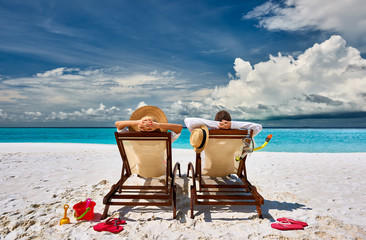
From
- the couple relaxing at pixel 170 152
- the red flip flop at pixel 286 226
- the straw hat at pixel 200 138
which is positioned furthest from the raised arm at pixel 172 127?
the red flip flop at pixel 286 226

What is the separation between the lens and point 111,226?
2916 millimetres

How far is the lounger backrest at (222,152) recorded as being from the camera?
347 centimetres

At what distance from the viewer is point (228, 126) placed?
3.46 m

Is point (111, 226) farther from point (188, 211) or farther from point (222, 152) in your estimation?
point (222, 152)

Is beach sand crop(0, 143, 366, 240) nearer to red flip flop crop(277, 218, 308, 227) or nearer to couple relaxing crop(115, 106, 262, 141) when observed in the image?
red flip flop crop(277, 218, 308, 227)

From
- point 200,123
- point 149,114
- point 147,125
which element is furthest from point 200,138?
point 149,114

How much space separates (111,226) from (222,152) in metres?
2.06

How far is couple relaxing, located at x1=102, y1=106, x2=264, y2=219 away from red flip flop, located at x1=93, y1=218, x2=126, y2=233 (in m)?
0.23

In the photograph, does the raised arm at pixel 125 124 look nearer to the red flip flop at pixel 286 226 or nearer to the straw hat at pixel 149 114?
the straw hat at pixel 149 114

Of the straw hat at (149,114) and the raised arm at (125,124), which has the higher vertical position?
the straw hat at (149,114)

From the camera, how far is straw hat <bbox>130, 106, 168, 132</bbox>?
393 cm

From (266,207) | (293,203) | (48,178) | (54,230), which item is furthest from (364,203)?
(48,178)

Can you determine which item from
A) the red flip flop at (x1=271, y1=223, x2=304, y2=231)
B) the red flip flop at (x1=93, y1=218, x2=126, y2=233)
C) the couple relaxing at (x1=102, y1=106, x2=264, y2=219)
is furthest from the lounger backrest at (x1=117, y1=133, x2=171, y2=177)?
the red flip flop at (x1=271, y1=223, x2=304, y2=231)

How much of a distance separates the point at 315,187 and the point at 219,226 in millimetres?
3119
